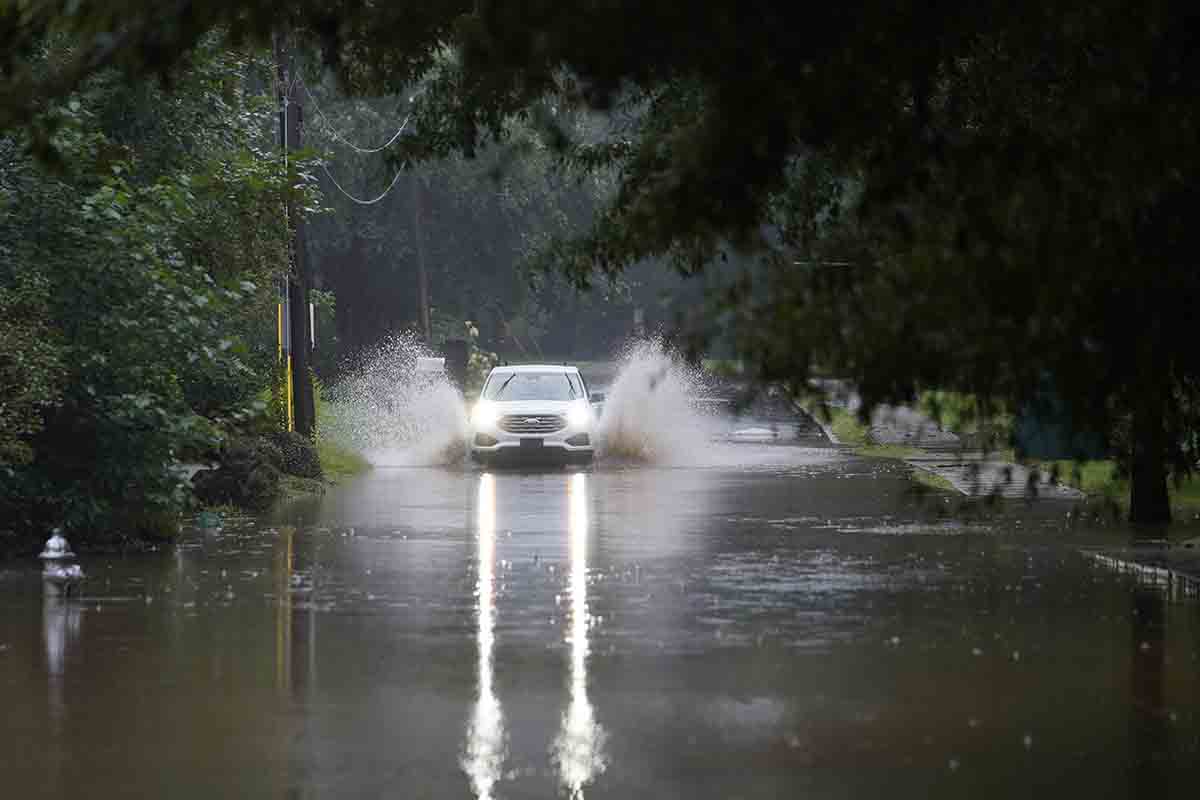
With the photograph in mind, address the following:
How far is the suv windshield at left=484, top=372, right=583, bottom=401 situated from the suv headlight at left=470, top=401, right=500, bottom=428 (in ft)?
1.74

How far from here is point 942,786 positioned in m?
9.93

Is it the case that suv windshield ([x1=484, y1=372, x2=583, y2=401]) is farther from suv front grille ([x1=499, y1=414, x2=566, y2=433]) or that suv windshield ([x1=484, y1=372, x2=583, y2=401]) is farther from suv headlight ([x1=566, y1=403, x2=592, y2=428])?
suv front grille ([x1=499, y1=414, x2=566, y2=433])

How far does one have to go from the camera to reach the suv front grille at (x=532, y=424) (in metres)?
36.7

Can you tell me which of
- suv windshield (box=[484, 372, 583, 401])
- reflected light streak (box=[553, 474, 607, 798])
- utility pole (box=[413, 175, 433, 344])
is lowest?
reflected light streak (box=[553, 474, 607, 798])

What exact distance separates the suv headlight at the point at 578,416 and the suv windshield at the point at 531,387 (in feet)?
1.69

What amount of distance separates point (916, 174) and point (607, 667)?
5179 mm

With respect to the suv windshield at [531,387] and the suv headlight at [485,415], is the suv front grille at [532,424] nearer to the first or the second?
the suv headlight at [485,415]

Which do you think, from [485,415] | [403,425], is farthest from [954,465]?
[403,425]

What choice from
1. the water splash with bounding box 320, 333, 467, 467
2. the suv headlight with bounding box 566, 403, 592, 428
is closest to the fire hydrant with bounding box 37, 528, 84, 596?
the suv headlight with bounding box 566, 403, 592, 428

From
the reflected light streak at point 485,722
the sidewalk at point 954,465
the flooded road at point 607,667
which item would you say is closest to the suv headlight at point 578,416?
the sidewalk at point 954,465

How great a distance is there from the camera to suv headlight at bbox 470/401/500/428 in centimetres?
3688

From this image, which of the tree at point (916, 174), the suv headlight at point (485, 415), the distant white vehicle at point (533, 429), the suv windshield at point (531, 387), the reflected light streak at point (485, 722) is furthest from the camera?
the suv windshield at point (531, 387)

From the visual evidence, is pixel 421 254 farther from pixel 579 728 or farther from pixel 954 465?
pixel 579 728

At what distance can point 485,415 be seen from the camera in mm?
37062
